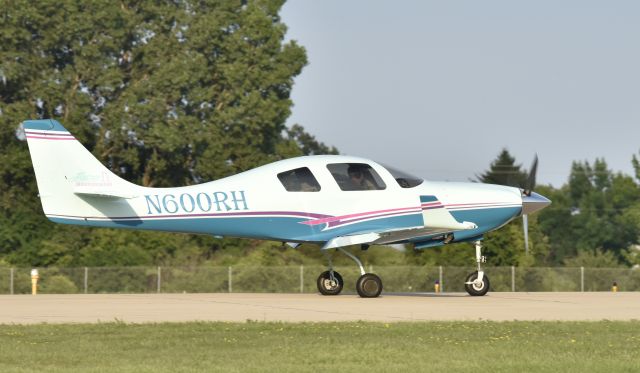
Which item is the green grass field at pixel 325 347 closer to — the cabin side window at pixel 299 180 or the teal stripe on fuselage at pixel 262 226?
the teal stripe on fuselage at pixel 262 226

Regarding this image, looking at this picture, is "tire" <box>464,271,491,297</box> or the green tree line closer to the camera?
"tire" <box>464,271,491,297</box>

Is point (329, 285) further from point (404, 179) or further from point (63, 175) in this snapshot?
point (63, 175)

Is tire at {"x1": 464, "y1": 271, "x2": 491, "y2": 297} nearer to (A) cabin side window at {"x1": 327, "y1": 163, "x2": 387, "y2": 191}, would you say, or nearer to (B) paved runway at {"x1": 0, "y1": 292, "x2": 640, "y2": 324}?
(B) paved runway at {"x1": 0, "y1": 292, "x2": 640, "y2": 324}

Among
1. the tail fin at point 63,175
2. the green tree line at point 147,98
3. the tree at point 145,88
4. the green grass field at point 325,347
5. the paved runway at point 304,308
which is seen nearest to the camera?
the green grass field at point 325,347

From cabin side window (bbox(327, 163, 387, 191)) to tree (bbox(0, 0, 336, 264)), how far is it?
29065 mm

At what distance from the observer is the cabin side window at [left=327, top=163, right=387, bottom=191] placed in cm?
2342

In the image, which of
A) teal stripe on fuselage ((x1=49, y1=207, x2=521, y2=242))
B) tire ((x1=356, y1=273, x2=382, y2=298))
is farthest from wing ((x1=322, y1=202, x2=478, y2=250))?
tire ((x1=356, y1=273, x2=382, y2=298))

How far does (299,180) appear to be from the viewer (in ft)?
76.7

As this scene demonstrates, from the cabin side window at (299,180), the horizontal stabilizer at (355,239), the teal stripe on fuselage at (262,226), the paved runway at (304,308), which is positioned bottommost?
the paved runway at (304,308)

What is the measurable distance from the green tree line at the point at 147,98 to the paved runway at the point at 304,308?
79.3ft

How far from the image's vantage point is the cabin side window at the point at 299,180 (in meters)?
23.3

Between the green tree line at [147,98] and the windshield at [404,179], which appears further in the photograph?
the green tree line at [147,98]

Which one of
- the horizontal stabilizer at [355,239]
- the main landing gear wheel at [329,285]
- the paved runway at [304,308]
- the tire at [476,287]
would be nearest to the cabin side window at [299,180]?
the horizontal stabilizer at [355,239]

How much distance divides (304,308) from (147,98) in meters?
37.8
